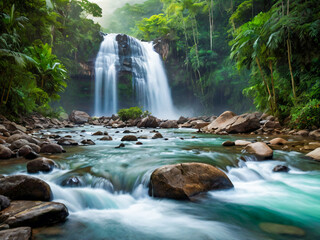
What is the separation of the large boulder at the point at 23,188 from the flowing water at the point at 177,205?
0.24 m

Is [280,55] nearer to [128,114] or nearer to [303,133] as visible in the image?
[303,133]

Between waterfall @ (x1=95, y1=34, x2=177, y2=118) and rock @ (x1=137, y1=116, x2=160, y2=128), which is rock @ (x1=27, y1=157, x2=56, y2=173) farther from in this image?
waterfall @ (x1=95, y1=34, x2=177, y2=118)

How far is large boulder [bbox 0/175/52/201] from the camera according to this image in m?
2.01

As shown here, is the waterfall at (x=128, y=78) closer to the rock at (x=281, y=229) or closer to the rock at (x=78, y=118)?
the rock at (x=78, y=118)

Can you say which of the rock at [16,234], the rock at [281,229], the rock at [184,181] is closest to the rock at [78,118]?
the rock at [184,181]

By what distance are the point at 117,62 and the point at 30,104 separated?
1744cm

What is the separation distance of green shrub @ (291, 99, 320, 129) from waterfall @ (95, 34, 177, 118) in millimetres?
20367

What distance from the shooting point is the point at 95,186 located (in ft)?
8.82

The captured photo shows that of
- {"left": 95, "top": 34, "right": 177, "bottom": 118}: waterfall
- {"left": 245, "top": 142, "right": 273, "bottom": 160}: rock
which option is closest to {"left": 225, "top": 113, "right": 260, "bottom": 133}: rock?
{"left": 245, "top": 142, "right": 273, "bottom": 160}: rock

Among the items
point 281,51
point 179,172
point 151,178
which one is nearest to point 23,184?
point 151,178

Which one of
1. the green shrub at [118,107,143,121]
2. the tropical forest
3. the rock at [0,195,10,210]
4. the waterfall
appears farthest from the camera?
the waterfall

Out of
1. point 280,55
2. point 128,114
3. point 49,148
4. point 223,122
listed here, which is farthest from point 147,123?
point 49,148

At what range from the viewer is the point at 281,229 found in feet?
5.95

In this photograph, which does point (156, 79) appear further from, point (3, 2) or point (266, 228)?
point (266, 228)
